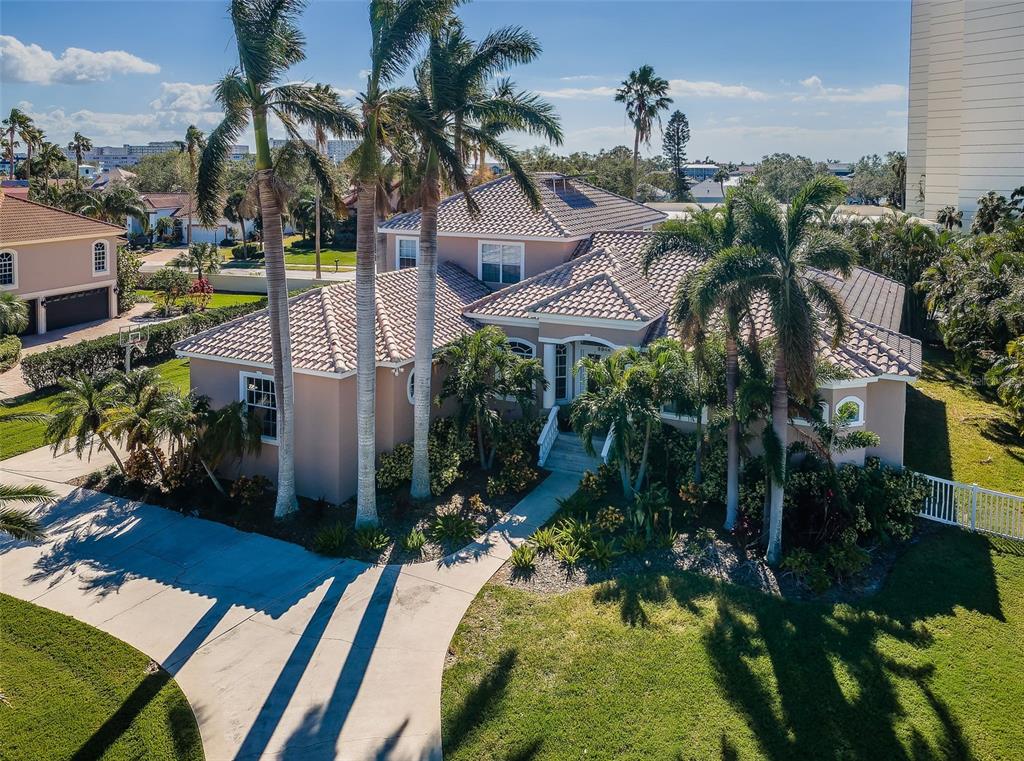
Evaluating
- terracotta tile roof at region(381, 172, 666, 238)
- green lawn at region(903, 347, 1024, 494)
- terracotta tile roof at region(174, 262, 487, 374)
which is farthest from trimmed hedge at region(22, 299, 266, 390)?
green lawn at region(903, 347, 1024, 494)

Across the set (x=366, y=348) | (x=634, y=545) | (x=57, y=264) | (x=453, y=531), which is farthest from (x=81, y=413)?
(x=57, y=264)

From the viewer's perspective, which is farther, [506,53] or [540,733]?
[506,53]

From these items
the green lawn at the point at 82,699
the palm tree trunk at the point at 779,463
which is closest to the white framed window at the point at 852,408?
the palm tree trunk at the point at 779,463

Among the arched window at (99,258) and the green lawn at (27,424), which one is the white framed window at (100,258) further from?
the green lawn at (27,424)

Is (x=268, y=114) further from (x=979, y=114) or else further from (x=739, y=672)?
(x=979, y=114)

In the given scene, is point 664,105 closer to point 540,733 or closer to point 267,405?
point 267,405

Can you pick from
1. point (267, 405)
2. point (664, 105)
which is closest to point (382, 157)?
point (267, 405)
